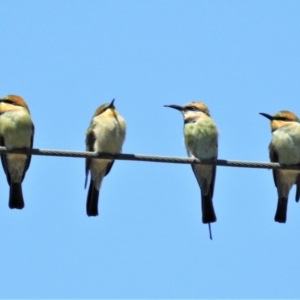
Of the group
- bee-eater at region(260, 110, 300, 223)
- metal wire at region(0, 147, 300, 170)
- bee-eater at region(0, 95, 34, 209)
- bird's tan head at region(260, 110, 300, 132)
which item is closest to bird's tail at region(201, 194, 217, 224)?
bee-eater at region(260, 110, 300, 223)

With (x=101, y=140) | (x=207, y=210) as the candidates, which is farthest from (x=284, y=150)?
(x=101, y=140)

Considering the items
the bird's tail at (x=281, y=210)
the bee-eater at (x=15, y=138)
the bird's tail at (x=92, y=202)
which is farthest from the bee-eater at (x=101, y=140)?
the bird's tail at (x=281, y=210)

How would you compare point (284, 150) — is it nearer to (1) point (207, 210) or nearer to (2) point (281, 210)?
(2) point (281, 210)

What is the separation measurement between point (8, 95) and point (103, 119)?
74cm

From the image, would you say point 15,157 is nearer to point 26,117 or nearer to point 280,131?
point 26,117

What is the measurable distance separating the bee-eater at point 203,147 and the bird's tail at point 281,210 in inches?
17.7

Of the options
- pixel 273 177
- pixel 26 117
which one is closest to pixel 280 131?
pixel 273 177

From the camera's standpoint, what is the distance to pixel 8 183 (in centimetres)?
644

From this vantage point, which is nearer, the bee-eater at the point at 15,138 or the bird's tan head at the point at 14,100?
the bee-eater at the point at 15,138

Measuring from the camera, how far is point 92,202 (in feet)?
21.2

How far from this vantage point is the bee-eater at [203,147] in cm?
623

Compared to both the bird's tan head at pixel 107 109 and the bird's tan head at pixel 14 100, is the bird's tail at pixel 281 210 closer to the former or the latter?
the bird's tan head at pixel 107 109

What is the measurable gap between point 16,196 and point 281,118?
1.96m

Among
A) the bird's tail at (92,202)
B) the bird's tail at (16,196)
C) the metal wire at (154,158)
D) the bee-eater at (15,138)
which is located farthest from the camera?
the bird's tail at (92,202)
